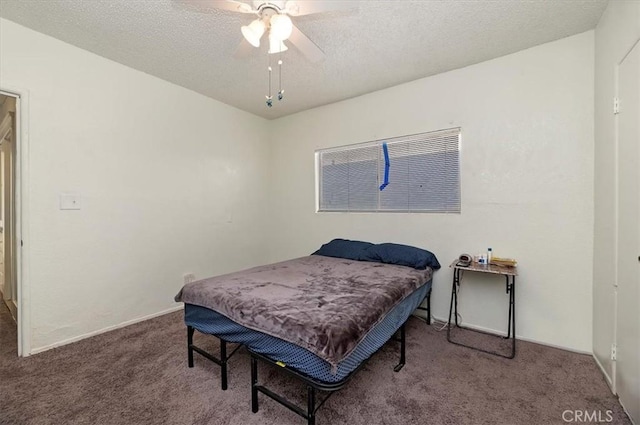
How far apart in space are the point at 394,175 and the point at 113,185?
9.54 feet

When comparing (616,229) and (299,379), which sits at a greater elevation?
(616,229)

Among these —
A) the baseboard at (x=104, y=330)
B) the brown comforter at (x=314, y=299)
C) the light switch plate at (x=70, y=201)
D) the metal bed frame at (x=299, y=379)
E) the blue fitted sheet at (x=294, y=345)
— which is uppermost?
the light switch plate at (x=70, y=201)

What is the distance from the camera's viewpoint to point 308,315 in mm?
1473

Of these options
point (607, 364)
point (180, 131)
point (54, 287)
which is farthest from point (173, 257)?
point (607, 364)

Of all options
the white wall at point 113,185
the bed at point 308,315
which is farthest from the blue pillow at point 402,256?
the white wall at point 113,185

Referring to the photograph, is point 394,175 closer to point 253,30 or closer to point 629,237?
point 629,237

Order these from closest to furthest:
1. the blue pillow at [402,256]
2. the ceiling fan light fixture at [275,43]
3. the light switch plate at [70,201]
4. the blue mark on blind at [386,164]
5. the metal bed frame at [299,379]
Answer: the metal bed frame at [299,379], the ceiling fan light fixture at [275,43], the light switch plate at [70,201], the blue pillow at [402,256], the blue mark on blind at [386,164]

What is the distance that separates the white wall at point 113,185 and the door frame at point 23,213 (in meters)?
0.02

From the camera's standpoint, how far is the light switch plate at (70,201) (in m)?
2.38

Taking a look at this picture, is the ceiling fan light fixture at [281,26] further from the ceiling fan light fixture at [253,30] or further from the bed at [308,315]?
the bed at [308,315]

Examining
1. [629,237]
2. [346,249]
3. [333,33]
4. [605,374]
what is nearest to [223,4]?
[333,33]

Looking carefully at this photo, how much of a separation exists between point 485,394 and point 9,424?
2.73 m

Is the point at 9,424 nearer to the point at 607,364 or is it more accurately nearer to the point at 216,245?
the point at 216,245

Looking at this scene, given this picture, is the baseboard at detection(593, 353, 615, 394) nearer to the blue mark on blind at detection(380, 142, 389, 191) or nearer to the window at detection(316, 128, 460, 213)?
the window at detection(316, 128, 460, 213)
